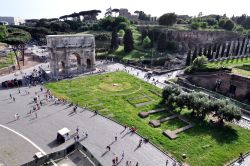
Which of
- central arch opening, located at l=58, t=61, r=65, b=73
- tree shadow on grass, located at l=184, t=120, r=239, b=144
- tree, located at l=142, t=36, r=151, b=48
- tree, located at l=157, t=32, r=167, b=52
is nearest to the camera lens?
tree shadow on grass, located at l=184, t=120, r=239, b=144

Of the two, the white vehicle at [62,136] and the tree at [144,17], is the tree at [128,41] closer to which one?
the white vehicle at [62,136]

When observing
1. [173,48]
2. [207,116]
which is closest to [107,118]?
[207,116]

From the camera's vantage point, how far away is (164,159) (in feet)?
82.3

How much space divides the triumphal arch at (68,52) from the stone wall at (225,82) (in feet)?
74.6

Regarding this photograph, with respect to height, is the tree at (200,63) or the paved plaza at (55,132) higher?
the tree at (200,63)

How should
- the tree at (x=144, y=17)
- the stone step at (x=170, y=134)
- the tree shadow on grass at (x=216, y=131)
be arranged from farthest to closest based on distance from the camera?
1. the tree at (x=144, y=17)
2. the tree shadow on grass at (x=216, y=131)
3. the stone step at (x=170, y=134)

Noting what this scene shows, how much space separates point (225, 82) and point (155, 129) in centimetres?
2216

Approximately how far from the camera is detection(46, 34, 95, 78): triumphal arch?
1956 inches

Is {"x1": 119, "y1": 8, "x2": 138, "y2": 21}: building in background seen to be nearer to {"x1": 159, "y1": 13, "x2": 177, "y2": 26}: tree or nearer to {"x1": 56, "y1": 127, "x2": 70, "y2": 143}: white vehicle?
{"x1": 159, "y1": 13, "x2": 177, "y2": 26}: tree

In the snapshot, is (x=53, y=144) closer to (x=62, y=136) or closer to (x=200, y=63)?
(x=62, y=136)

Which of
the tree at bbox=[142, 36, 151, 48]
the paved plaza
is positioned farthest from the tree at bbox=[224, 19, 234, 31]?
the paved plaza

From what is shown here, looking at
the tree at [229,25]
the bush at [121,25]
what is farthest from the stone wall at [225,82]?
the tree at [229,25]

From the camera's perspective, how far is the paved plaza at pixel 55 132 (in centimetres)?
2511

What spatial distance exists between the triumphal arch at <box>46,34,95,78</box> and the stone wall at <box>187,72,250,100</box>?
22.7 meters
